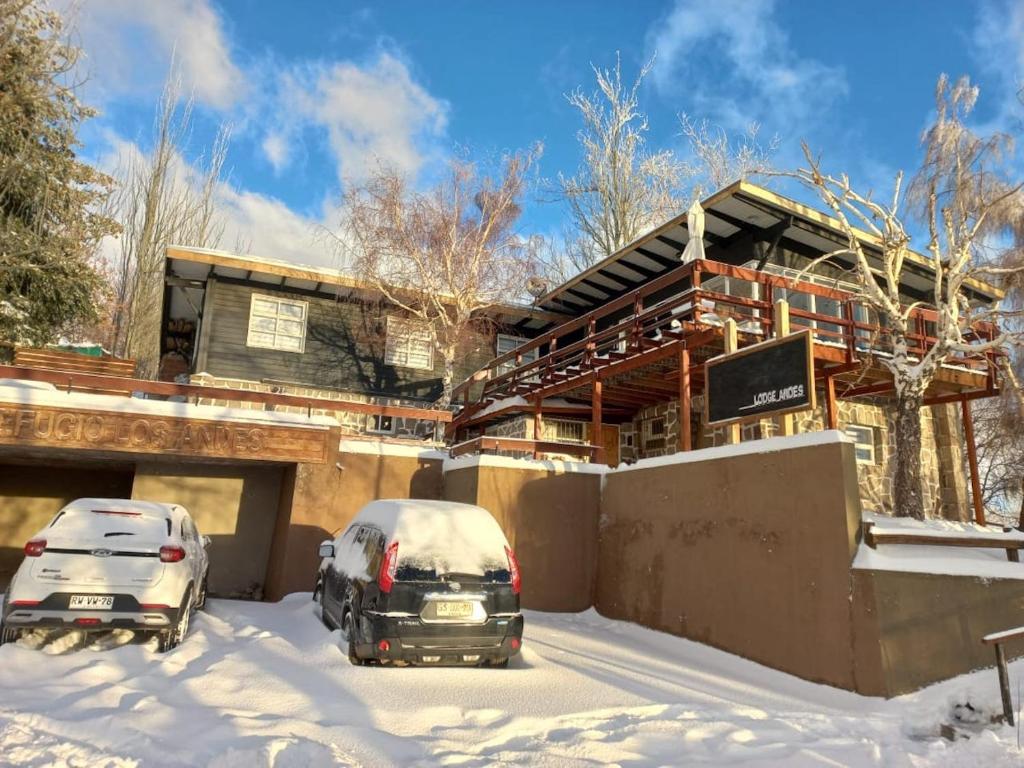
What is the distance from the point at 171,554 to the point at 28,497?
8.91 meters

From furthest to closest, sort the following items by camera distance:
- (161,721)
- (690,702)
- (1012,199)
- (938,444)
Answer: (938,444)
(1012,199)
(690,702)
(161,721)

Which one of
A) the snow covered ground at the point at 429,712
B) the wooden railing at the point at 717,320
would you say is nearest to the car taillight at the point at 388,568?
the snow covered ground at the point at 429,712

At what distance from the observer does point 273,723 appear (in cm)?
457

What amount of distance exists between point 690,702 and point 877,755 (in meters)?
1.62

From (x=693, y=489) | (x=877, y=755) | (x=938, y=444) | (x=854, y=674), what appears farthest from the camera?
(x=938, y=444)

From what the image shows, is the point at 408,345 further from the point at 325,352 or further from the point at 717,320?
the point at 717,320

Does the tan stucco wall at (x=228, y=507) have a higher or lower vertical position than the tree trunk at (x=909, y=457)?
lower

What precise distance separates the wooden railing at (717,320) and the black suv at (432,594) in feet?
20.3

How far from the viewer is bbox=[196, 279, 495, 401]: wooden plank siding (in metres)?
18.4

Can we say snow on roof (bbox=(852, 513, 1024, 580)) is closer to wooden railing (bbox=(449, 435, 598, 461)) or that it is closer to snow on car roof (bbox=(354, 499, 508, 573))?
snow on car roof (bbox=(354, 499, 508, 573))

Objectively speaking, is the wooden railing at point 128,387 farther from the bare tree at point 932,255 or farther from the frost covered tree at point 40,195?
the bare tree at point 932,255

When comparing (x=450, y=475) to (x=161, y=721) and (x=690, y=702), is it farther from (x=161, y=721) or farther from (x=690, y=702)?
(x=161, y=721)

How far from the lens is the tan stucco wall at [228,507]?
12.2 meters

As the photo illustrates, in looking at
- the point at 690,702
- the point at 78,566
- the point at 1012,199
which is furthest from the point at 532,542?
the point at 1012,199
